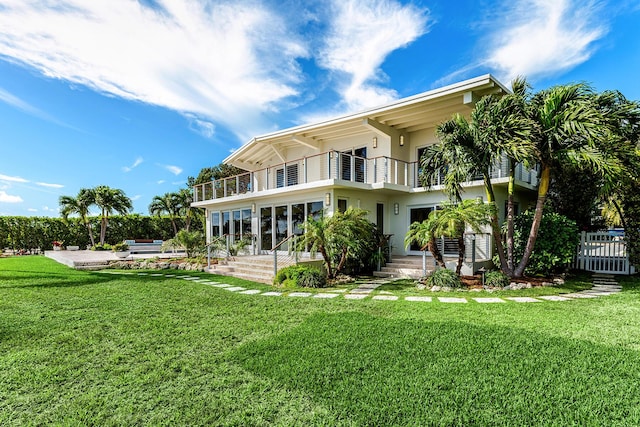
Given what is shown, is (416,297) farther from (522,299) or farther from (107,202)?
(107,202)

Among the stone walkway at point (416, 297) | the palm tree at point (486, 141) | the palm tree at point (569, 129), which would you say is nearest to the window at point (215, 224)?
the stone walkway at point (416, 297)

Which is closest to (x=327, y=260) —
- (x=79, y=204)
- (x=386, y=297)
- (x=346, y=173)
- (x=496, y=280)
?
(x=386, y=297)

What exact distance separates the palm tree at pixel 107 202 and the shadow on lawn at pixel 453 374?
2770 centimetres

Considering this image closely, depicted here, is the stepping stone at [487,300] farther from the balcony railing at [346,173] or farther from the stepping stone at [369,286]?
the balcony railing at [346,173]

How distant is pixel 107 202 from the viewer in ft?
86.1

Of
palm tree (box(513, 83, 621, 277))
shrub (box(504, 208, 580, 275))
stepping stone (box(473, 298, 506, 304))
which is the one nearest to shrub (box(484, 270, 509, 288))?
stepping stone (box(473, 298, 506, 304))

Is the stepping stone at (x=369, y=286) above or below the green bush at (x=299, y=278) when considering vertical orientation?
below

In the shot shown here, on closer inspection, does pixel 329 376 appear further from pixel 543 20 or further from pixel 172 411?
pixel 543 20

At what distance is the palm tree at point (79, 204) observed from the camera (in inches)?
1011

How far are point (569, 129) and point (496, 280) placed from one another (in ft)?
14.0

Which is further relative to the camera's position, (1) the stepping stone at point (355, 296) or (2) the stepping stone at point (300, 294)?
(2) the stepping stone at point (300, 294)

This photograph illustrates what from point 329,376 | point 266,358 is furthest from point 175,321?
point 329,376

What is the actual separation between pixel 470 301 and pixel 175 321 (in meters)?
6.14

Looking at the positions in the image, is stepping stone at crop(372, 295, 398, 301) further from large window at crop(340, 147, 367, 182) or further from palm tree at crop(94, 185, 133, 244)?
palm tree at crop(94, 185, 133, 244)
